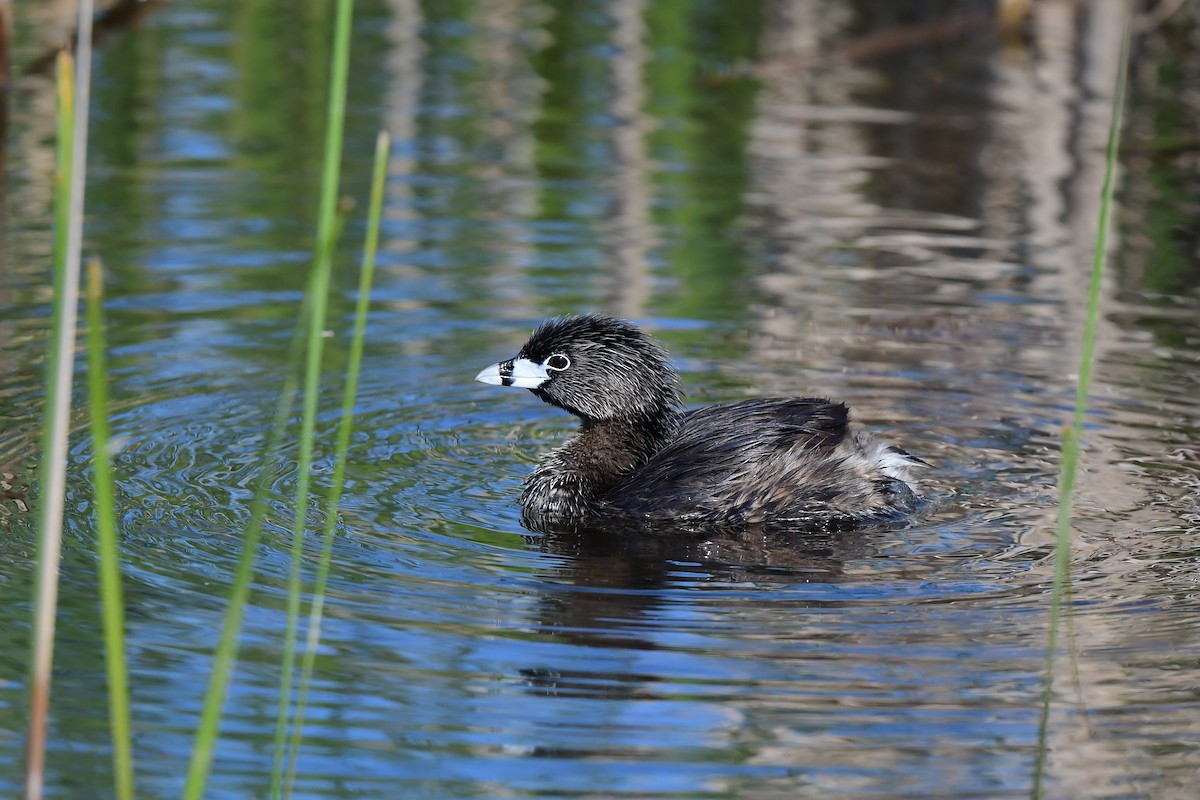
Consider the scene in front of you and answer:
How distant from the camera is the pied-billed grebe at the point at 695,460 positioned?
656 cm

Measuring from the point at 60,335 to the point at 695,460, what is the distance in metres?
3.69

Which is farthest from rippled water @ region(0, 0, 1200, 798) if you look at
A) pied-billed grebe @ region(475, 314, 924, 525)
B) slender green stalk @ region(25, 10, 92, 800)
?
slender green stalk @ region(25, 10, 92, 800)

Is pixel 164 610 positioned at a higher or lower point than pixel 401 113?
lower

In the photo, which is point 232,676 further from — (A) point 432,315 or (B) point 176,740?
(A) point 432,315

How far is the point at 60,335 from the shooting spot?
3.20 m

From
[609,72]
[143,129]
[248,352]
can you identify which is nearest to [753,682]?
[248,352]

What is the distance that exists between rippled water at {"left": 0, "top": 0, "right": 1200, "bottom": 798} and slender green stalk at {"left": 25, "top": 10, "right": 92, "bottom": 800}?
1.06m

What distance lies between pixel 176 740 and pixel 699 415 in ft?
9.46

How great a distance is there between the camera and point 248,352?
831 cm

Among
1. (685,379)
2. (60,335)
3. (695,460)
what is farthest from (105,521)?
(685,379)

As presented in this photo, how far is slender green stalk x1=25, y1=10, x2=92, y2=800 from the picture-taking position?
3.16 metres

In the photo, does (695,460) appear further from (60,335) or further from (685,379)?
(60,335)

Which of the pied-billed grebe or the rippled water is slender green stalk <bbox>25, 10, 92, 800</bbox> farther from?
the pied-billed grebe

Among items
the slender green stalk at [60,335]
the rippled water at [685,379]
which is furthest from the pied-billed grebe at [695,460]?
the slender green stalk at [60,335]
